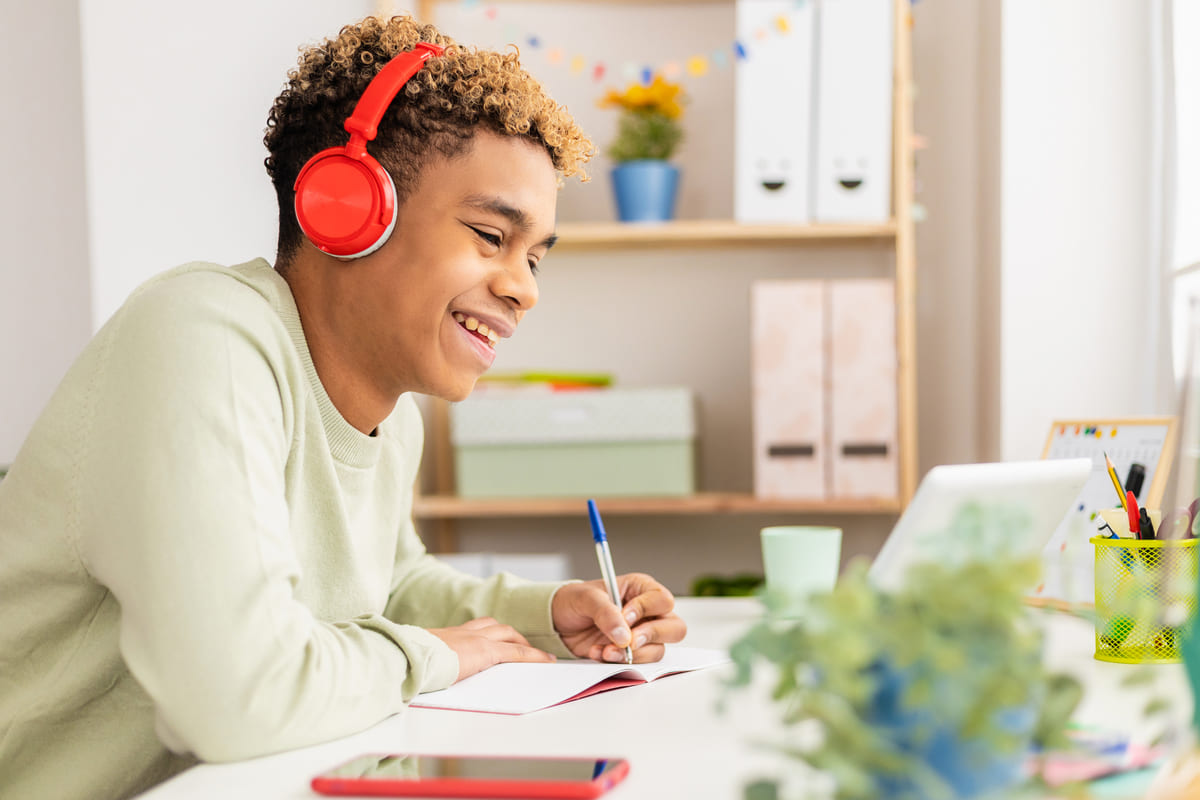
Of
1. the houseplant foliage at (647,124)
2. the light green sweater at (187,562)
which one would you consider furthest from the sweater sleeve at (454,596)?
the houseplant foliage at (647,124)

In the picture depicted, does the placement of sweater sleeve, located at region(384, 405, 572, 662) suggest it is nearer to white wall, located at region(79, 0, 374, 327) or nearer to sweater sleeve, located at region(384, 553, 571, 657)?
sweater sleeve, located at region(384, 553, 571, 657)

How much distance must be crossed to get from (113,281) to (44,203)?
38cm

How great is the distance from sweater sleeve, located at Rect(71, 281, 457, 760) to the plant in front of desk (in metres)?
0.44

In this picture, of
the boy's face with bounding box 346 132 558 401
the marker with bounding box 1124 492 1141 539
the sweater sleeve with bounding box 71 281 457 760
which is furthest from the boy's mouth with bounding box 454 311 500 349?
the marker with bounding box 1124 492 1141 539

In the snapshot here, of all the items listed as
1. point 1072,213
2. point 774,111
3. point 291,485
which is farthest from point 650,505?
point 291,485

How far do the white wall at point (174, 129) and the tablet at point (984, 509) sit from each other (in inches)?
67.2

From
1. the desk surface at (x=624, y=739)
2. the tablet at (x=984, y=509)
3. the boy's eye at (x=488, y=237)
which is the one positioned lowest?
the desk surface at (x=624, y=739)

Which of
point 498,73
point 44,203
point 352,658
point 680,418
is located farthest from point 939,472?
point 44,203

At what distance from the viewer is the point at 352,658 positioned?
31.6 inches

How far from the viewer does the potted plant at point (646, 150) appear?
2240 millimetres

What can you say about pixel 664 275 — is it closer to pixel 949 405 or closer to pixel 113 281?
pixel 949 405

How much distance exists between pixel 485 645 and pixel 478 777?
35 cm

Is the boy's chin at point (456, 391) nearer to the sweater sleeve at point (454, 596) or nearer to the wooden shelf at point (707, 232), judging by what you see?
the sweater sleeve at point (454, 596)

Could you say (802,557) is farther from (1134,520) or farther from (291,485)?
(291,485)
